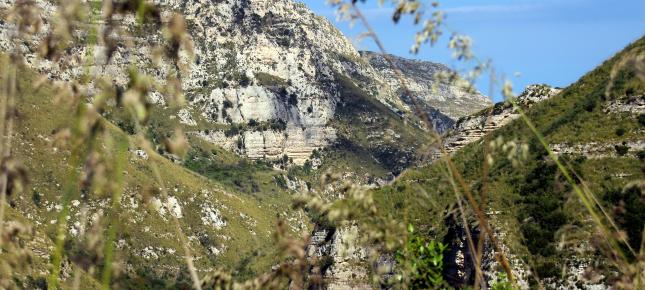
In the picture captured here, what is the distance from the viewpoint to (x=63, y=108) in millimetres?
2703

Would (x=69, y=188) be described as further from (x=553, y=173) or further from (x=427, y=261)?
(x=553, y=173)

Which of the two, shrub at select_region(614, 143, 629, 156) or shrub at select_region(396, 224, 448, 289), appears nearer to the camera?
shrub at select_region(396, 224, 448, 289)

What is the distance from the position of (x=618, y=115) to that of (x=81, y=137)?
165 ft

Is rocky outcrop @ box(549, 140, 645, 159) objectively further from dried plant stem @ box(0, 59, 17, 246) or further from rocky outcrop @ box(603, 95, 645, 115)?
dried plant stem @ box(0, 59, 17, 246)

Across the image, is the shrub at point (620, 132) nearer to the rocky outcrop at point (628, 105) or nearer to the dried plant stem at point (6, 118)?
the rocky outcrop at point (628, 105)

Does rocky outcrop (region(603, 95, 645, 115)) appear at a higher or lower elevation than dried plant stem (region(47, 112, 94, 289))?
higher

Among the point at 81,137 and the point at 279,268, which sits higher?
the point at 81,137

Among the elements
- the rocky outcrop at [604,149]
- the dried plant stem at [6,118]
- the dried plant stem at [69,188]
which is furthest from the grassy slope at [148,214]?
the dried plant stem at [69,188]

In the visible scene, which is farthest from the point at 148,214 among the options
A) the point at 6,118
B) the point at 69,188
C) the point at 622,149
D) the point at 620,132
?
the point at 69,188

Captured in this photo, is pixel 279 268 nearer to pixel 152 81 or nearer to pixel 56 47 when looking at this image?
pixel 152 81

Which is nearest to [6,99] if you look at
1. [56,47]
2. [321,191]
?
[56,47]

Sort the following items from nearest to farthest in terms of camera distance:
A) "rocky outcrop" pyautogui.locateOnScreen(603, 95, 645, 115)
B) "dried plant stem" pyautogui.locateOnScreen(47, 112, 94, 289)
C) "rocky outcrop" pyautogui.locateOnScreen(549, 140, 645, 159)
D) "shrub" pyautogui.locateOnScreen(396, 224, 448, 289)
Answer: "dried plant stem" pyautogui.locateOnScreen(47, 112, 94, 289), "shrub" pyautogui.locateOnScreen(396, 224, 448, 289), "rocky outcrop" pyautogui.locateOnScreen(549, 140, 645, 159), "rocky outcrop" pyautogui.locateOnScreen(603, 95, 645, 115)

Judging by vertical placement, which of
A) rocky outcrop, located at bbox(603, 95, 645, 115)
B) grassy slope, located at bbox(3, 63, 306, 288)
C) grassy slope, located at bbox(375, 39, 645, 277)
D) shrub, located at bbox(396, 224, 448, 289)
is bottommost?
shrub, located at bbox(396, 224, 448, 289)

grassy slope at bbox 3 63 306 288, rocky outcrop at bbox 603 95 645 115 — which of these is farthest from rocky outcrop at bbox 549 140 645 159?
grassy slope at bbox 3 63 306 288
